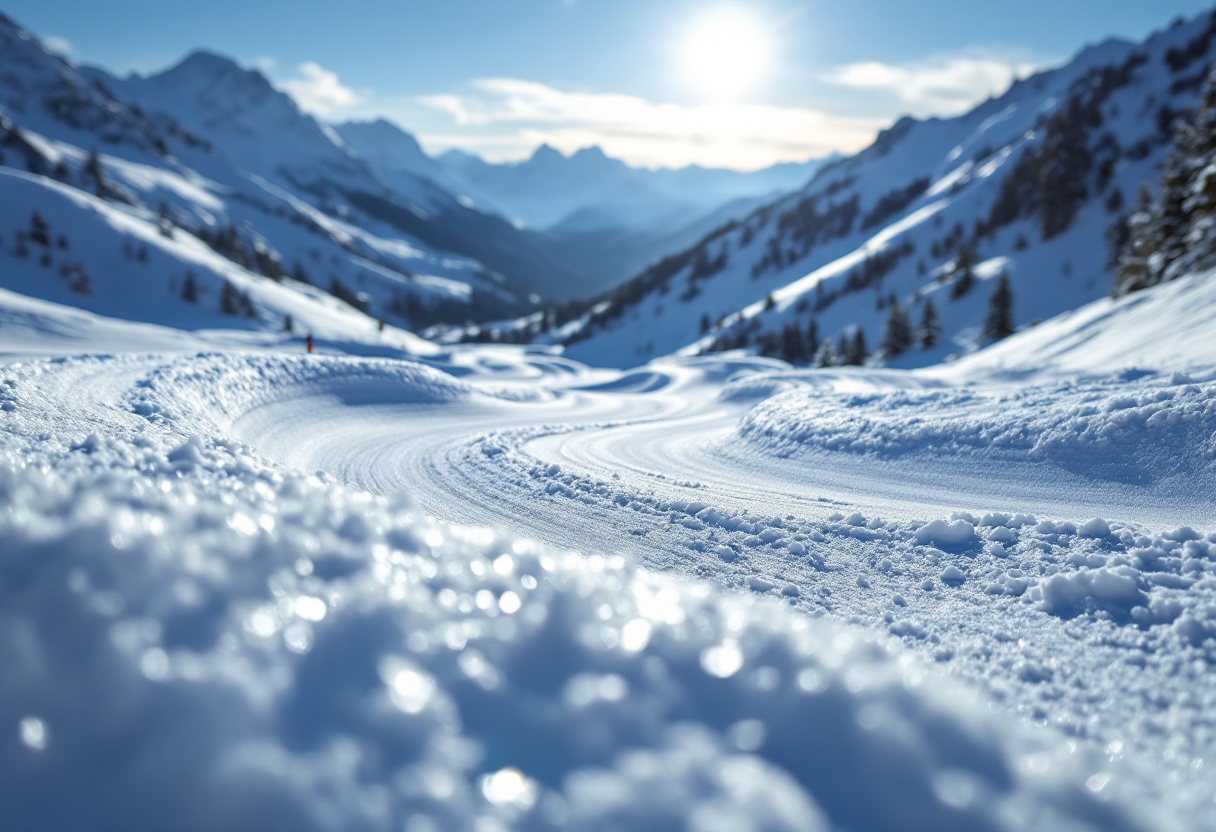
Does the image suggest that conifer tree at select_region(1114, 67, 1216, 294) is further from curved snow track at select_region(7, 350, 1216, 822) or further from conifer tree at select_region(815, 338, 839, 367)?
curved snow track at select_region(7, 350, 1216, 822)

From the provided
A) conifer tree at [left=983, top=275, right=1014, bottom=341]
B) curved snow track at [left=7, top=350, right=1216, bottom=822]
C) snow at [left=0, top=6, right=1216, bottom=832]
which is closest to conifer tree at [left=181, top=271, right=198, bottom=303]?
curved snow track at [left=7, top=350, right=1216, bottom=822]

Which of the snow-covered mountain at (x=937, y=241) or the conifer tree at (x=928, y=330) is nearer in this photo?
the conifer tree at (x=928, y=330)

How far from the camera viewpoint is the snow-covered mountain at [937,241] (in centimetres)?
6178

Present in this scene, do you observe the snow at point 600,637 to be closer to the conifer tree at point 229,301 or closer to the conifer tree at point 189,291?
the conifer tree at point 229,301

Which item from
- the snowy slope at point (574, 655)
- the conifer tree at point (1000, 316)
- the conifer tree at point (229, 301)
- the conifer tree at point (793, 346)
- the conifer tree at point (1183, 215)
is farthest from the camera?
the conifer tree at point (793, 346)

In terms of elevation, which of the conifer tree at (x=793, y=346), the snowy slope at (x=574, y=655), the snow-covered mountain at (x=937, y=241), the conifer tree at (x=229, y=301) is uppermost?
the snow-covered mountain at (x=937, y=241)

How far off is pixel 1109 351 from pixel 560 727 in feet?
80.2

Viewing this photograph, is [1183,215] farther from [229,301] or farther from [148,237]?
[148,237]

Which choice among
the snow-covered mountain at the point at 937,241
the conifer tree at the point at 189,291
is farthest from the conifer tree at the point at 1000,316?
the conifer tree at the point at 189,291

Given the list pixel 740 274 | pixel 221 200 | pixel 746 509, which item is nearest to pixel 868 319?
pixel 740 274

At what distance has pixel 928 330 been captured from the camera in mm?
51219

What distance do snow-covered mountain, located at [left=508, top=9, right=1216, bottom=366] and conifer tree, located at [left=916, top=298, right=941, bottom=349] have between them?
0.24m

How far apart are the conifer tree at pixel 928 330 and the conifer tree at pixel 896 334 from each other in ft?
3.39

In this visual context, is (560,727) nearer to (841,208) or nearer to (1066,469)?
(1066,469)
